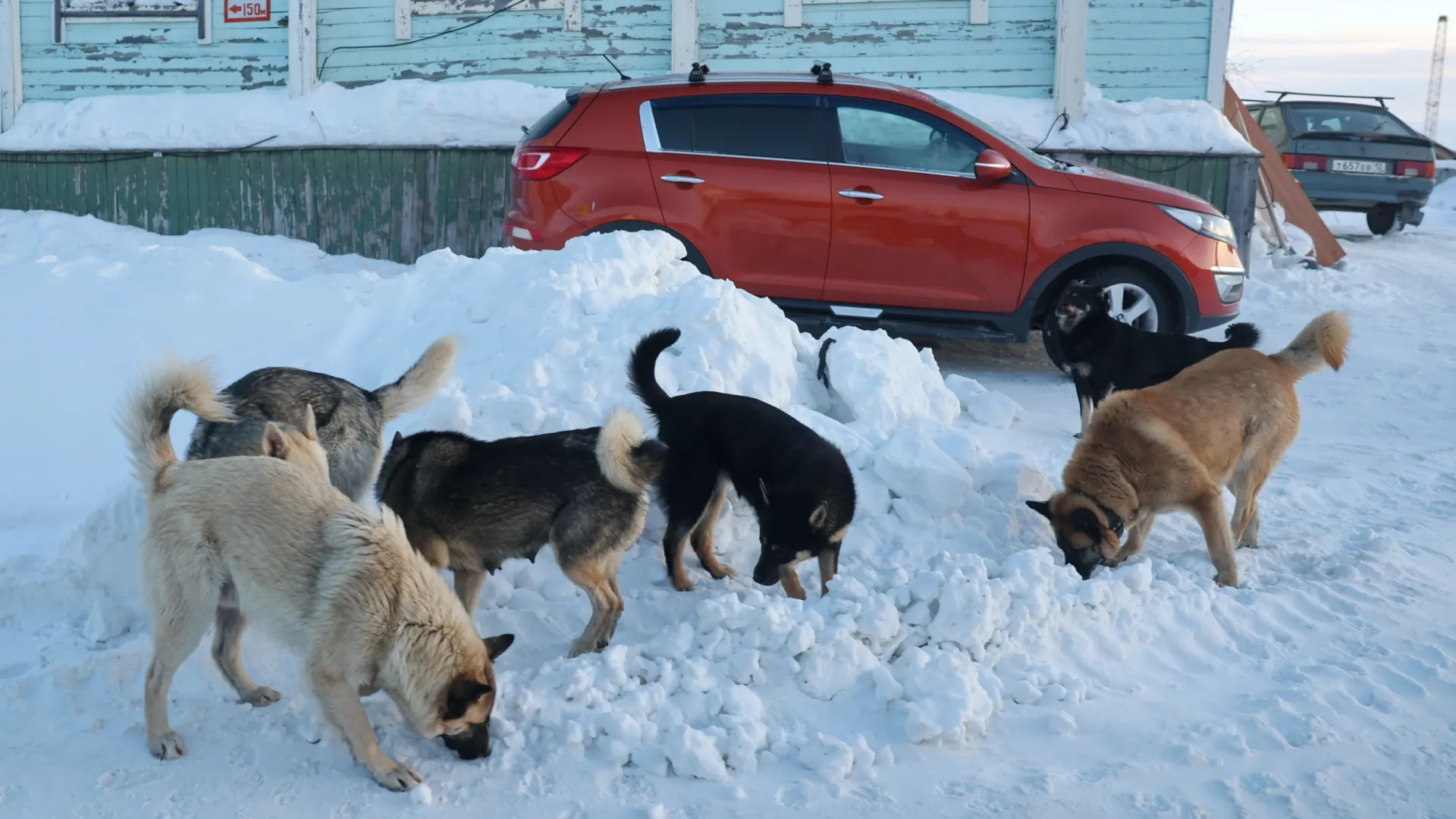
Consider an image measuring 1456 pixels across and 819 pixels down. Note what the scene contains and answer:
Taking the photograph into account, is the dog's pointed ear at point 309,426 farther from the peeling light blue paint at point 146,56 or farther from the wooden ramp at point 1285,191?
the wooden ramp at point 1285,191

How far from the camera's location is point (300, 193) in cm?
1363

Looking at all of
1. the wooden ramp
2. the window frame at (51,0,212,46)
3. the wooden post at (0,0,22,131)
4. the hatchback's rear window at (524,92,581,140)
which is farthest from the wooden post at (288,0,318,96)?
the wooden ramp

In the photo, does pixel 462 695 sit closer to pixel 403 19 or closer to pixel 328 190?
pixel 328 190

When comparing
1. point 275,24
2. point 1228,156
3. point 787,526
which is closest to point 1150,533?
point 787,526

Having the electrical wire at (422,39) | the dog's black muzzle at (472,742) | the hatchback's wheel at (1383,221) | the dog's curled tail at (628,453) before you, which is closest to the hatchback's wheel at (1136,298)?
the dog's curled tail at (628,453)

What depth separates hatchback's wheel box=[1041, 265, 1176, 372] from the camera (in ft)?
29.2

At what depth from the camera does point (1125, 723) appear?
4188 millimetres

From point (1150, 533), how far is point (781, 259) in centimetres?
361

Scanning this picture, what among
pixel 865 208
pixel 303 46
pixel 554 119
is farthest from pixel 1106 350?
pixel 303 46

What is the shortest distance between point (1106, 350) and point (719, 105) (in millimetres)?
3360

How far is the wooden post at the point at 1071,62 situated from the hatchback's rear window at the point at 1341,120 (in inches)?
232

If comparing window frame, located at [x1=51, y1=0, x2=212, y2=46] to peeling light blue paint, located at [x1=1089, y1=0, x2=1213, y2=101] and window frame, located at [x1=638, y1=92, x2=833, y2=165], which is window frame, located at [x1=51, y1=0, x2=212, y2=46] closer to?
window frame, located at [x1=638, y1=92, x2=833, y2=165]

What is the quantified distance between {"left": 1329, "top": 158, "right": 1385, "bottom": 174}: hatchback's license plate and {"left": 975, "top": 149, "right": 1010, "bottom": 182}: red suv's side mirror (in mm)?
10304

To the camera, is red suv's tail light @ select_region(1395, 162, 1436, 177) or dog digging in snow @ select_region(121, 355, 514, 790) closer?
dog digging in snow @ select_region(121, 355, 514, 790)
